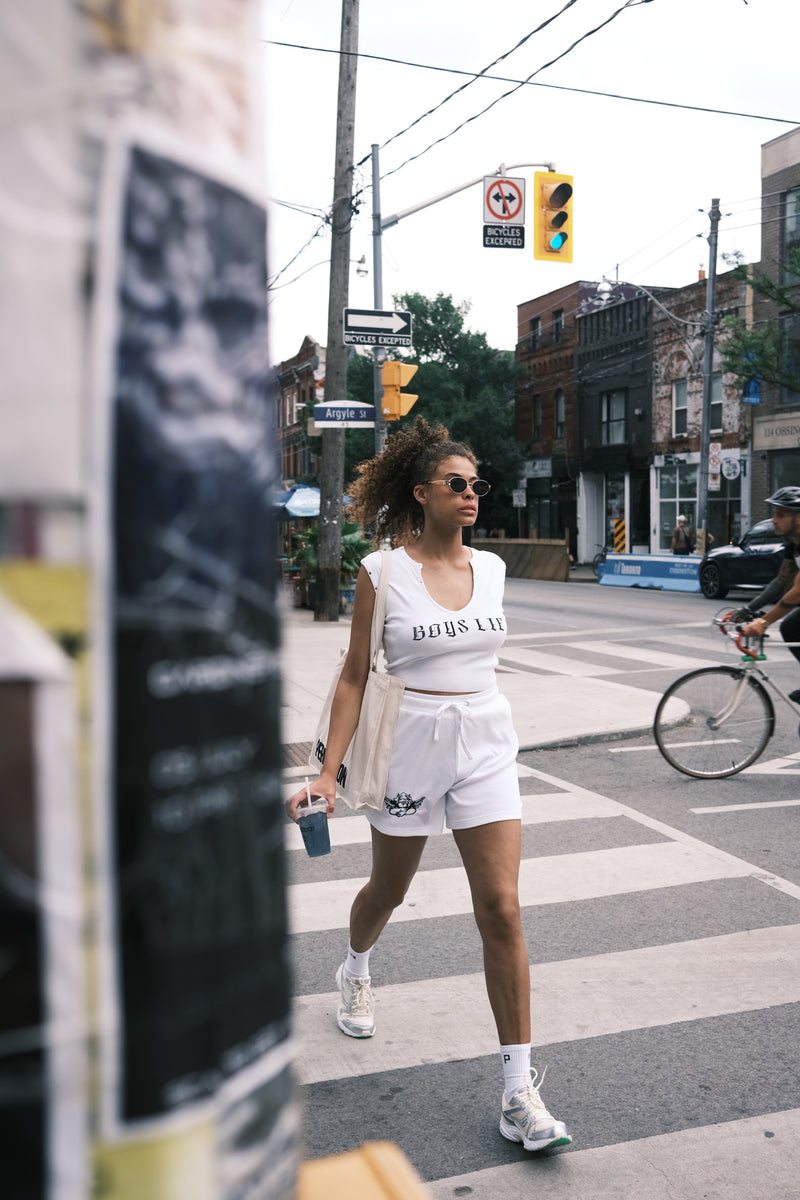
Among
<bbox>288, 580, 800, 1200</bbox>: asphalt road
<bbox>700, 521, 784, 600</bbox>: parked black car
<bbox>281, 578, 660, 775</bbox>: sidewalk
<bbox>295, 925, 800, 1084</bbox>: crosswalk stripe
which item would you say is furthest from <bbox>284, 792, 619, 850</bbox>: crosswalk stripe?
<bbox>700, 521, 784, 600</bbox>: parked black car

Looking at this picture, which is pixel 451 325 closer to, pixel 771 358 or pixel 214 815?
pixel 771 358

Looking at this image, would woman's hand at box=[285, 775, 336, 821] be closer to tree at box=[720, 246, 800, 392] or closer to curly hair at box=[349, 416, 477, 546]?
curly hair at box=[349, 416, 477, 546]

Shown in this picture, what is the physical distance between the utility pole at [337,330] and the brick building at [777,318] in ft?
57.3

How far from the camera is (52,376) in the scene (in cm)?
72

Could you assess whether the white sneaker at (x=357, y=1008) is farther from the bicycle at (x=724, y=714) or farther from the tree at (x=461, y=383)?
the tree at (x=461, y=383)

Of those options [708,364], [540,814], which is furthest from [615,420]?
[540,814]

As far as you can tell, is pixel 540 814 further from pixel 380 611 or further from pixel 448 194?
pixel 448 194

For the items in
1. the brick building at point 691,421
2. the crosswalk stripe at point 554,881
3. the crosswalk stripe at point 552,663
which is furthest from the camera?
the brick building at point 691,421

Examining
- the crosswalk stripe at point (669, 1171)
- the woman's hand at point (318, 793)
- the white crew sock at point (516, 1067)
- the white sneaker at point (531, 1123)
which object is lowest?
the crosswalk stripe at point (669, 1171)

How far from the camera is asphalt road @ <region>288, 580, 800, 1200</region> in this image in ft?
9.96

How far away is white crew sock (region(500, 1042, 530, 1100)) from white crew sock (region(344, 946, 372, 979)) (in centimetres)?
79

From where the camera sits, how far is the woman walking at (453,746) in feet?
10.1

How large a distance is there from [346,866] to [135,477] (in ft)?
17.3

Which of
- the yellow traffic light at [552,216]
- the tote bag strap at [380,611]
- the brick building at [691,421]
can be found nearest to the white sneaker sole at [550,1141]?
the tote bag strap at [380,611]
